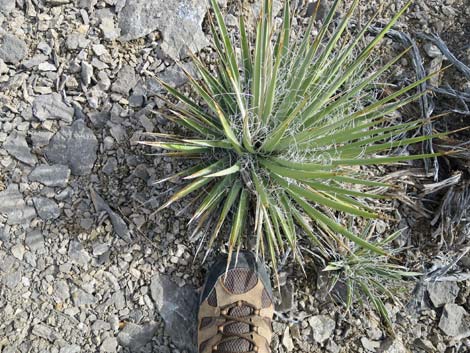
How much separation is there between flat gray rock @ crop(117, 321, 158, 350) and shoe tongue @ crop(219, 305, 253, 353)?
1.12 feet

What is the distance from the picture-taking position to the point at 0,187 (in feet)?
7.04

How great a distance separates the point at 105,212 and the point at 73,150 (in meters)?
0.33

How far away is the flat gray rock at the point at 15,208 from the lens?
2.14 metres

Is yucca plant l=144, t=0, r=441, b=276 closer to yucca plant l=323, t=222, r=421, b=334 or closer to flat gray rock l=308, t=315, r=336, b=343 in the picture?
yucca plant l=323, t=222, r=421, b=334

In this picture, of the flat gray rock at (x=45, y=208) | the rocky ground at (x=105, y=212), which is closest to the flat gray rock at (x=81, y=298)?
the rocky ground at (x=105, y=212)

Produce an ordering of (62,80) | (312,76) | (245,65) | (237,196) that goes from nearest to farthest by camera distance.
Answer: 1. (312,76)
2. (245,65)
3. (237,196)
4. (62,80)

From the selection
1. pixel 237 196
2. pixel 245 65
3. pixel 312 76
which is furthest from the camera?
pixel 237 196

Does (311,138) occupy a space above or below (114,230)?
above

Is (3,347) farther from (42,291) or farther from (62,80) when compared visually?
(62,80)

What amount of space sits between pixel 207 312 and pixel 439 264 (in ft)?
3.88

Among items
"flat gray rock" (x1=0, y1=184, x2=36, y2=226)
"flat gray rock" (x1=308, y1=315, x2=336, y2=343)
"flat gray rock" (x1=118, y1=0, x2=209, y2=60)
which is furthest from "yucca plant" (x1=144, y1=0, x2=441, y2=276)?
"flat gray rock" (x1=0, y1=184, x2=36, y2=226)

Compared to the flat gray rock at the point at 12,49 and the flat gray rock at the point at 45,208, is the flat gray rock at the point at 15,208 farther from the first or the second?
the flat gray rock at the point at 12,49

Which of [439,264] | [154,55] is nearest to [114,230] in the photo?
[154,55]

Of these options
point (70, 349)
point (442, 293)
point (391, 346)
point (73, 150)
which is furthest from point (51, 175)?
point (442, 293)
